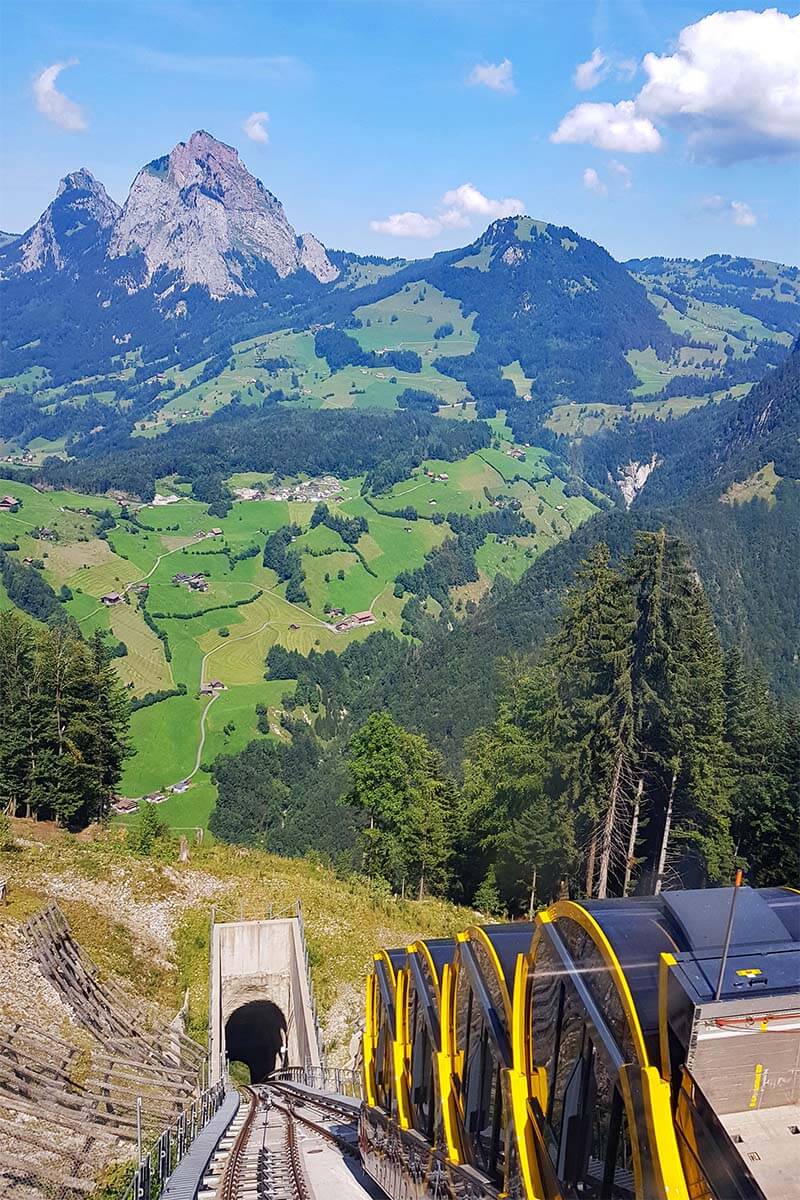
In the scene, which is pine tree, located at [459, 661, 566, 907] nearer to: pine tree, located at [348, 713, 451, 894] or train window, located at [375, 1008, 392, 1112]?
pine tree, located at [348, 713, 451, 894]

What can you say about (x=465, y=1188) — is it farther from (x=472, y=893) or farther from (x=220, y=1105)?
(x=472, y=893)

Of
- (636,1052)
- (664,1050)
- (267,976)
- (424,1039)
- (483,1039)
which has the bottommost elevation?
(267,976)

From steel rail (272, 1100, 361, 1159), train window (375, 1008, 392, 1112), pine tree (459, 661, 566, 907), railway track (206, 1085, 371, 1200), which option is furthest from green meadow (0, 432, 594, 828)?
train window (375, 1008, 392, 1112)

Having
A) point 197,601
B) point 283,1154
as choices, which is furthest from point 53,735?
point 197,601

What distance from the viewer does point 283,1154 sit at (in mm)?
12430

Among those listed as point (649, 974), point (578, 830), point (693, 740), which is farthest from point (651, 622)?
point (649, 974)

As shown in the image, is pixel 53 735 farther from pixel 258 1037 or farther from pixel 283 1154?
pixel 283 1154

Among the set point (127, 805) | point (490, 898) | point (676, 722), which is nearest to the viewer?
point (676, 722)

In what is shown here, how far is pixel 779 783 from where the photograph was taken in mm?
30172

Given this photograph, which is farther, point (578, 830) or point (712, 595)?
point (712, 595)

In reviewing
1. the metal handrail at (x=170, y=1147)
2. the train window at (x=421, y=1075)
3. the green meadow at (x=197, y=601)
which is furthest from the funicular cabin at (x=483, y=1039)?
the green meadow at (x=197, y=601)

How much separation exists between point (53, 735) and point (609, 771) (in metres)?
24.6

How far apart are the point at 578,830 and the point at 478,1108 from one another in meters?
21.0

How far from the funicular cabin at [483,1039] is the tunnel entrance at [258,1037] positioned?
21523 millimetres
